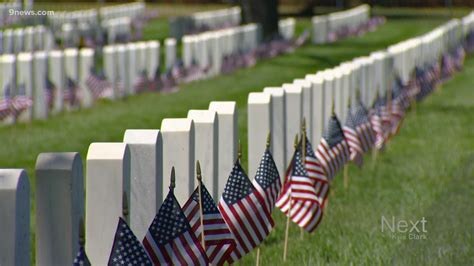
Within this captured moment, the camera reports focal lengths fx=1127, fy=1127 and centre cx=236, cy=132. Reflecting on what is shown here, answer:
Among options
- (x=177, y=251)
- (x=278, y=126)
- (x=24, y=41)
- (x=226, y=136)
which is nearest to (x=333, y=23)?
(x=24, y=41)

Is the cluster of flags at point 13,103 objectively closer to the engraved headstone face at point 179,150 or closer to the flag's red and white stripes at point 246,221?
the flag's red and white stripes at point 246,221

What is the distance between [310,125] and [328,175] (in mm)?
847

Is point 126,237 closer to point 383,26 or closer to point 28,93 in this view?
point 28,93

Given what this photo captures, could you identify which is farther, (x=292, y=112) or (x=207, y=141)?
(x=292, y=112)

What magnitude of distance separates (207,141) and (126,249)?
1843 millimetres

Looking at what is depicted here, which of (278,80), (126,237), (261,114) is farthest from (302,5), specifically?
(126,237)

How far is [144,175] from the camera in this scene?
5.71 m

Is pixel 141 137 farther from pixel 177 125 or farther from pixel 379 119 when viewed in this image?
pixel 379 119

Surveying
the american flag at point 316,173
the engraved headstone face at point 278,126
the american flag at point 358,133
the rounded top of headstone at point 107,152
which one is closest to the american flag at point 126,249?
the rounded top of headstone at point 107,152

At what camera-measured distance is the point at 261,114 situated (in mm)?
8242

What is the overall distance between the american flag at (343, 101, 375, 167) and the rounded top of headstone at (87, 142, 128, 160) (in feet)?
18.1

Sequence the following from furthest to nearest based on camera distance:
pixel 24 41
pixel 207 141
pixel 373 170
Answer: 1. pixel 24 41
2. pixel 373 170
3. pixel 207 141

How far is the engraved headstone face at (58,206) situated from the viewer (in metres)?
4.91

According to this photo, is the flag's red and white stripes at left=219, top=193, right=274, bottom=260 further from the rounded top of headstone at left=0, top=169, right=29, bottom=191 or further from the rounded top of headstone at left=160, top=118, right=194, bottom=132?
the rounded top of headstone at left=0, top=169, right=29, bottom=191
